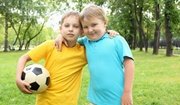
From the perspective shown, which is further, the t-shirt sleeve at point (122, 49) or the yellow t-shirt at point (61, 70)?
the yellow t-shirt at point (61, 70)

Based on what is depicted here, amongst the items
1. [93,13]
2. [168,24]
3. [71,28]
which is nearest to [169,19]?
[168,24]

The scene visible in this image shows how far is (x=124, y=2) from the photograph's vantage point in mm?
35844

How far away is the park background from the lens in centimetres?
845

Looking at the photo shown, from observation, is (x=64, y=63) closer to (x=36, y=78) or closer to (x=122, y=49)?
(x=36, y=78)

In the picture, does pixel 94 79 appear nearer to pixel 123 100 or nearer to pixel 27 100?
pixel 123 100

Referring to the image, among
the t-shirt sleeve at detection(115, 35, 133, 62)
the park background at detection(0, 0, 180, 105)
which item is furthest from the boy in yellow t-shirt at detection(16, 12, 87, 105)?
the park background at detection(0, 0, 180, 105)

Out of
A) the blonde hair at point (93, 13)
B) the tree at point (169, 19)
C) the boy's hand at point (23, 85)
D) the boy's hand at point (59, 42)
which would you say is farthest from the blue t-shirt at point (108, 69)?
the tree at point (169, 19)

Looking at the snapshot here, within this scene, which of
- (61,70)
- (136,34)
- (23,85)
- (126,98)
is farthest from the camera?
(136,34)

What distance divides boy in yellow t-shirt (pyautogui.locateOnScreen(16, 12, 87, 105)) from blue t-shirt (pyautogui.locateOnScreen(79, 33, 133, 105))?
0.27 metres

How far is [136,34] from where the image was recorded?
149ft

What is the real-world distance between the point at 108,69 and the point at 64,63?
0.53 meters

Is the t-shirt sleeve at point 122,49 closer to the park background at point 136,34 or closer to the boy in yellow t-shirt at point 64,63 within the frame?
the boy in yellow t-shirt at point 64,63

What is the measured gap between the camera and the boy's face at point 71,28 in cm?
392

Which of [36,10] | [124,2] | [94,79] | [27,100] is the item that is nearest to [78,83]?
[94,79]
